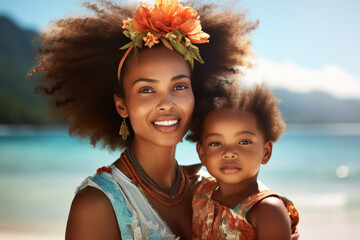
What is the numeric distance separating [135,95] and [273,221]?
1.08 m

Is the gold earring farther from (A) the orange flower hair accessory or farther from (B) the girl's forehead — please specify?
(B) the girl's forehead

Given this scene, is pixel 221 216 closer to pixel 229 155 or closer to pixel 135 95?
pixel 229 155

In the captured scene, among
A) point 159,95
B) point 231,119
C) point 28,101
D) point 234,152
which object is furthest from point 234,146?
point 28,101

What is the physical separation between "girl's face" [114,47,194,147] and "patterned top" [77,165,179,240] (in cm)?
31

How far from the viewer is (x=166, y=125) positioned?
3.00 meters

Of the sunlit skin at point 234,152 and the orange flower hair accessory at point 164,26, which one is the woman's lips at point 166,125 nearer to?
the sunlit skin at point 234,152

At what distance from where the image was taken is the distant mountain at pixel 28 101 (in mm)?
55656

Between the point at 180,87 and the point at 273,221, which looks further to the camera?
the point at 180,87

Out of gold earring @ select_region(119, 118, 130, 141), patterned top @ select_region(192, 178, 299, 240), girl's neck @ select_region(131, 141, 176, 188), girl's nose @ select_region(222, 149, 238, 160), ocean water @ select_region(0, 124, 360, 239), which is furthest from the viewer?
ocean water @ select_region(0, 124, 360, 239)

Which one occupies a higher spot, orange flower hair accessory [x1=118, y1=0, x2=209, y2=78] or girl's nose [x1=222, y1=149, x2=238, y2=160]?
orange flower hair accessory [x1=118, y1=0, x2=209, y2=78]

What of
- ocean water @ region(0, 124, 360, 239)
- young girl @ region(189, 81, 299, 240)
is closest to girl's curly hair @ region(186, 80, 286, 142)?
young girl @ region(189, 81, 299, 240)

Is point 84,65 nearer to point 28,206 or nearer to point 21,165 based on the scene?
point 28,206

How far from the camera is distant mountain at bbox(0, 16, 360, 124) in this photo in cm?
5566

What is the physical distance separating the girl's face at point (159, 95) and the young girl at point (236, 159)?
0.57 ft
